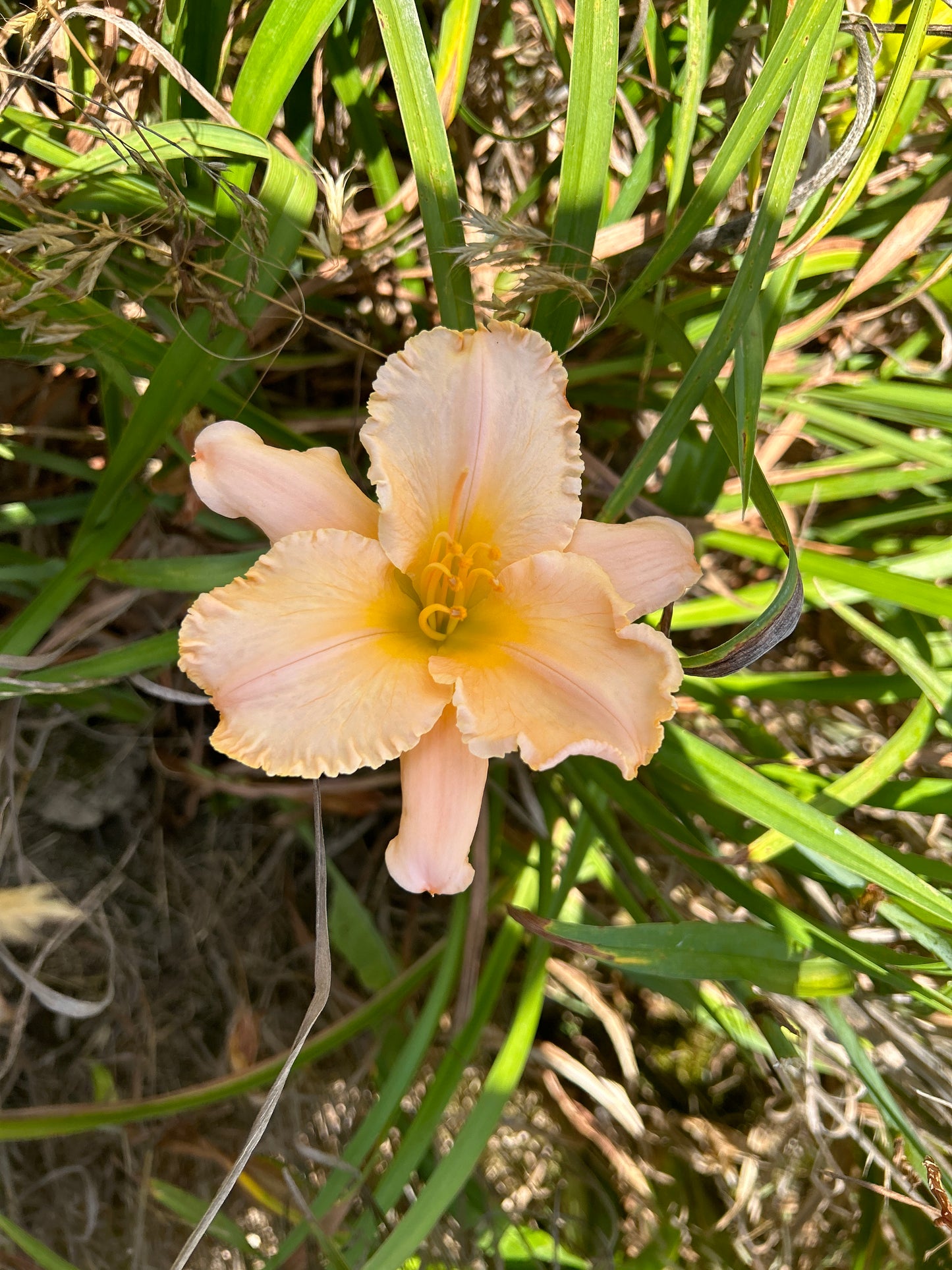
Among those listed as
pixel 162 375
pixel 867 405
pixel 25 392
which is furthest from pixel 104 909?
pixel 867 405

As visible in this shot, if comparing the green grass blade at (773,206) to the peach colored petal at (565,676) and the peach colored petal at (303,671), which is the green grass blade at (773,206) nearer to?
the peach colored petal at (565,676)

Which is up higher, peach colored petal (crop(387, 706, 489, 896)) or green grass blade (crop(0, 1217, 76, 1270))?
peach colored petal (crop(387, 706, 489, 896))

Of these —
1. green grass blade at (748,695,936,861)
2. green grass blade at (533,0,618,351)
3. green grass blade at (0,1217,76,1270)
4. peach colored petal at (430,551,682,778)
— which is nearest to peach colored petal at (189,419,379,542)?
peach colored petal at (430,551,682,778)

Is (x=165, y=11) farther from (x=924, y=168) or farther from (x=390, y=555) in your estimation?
(x=924, y=168)

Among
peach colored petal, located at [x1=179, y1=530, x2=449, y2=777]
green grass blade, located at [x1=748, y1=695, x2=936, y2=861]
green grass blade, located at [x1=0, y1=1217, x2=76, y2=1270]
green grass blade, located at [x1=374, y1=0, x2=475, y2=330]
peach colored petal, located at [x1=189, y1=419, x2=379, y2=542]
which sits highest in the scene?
green grass blade, located at [x1=374, y1=0, x2=475, y2=330]

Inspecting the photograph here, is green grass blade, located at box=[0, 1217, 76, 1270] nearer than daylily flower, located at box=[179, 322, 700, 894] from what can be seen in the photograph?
No

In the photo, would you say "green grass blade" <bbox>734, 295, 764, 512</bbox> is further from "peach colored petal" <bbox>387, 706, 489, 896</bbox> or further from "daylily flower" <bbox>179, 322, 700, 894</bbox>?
"peach colored petal" <bbox>387, 706, 489, 896</bbox>

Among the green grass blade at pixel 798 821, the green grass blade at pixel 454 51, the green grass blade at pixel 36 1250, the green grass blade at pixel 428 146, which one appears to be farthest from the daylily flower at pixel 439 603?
the green grass blade at pixel 36 1250
